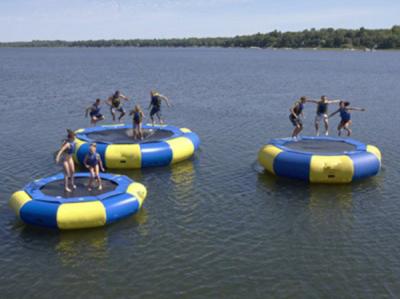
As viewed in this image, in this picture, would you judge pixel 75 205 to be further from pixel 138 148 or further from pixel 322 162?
pixel 322 162

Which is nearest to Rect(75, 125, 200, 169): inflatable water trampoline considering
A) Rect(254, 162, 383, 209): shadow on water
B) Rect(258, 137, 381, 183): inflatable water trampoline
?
Rect(258, 137, 381, 183): inflatable water trampoline

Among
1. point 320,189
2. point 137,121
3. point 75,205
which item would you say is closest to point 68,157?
point 75,205

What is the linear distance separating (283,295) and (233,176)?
7590mm

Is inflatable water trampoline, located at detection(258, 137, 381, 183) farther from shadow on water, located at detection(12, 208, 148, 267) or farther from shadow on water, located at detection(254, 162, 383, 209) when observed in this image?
shadow on water, located at detection(12, 208, 148, 267)

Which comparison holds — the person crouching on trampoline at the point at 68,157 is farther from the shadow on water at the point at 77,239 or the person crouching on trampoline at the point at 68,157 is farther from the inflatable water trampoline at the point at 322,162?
the inflatable water trampoline at the point at 322,162

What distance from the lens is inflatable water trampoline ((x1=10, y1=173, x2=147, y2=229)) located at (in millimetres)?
11844

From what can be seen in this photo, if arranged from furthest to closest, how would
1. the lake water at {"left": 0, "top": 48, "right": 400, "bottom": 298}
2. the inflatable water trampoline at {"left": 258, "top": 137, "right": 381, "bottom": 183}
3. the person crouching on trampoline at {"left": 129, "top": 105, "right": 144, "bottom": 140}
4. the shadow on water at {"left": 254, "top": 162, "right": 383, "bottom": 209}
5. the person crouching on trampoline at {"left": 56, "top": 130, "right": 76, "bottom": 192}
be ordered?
1. the person crouching on trampoline at {"left": 129, "top": 105, "right": 144, "bottom": 140}
2. the inflatable water trampoline at {"left": 258, "top": 137, "right": 381, "bottom": 183}
3. the shadow on water at {"left": 254, "top": 162, "right": 383, "bottom": 209}
4. the person crouching on trampoline at {"left": 56, "top": 130, "right": 76, "bottom": 192}
5. the lake water at {"left": 0, "top": 48, "right": 400, "bottom": 298}

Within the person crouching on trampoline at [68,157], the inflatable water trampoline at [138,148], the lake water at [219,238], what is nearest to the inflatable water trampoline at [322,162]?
the lake water at [219,238]

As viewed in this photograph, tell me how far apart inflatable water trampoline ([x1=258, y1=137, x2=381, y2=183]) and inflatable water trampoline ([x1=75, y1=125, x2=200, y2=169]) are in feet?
10.5

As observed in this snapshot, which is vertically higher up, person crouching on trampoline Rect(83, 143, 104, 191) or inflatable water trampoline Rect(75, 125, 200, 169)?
person crouching on trampoline Rect(83, 143, 104, 191)

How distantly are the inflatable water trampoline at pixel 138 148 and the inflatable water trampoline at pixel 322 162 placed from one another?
3.21 metres

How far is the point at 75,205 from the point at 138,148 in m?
5.75

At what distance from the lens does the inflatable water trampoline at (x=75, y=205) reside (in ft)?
38.9

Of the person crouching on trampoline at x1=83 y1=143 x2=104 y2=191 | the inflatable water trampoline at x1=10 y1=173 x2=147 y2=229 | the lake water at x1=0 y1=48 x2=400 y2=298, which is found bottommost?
the lake water at x1=0 y1=48 x2=400 y2=298
